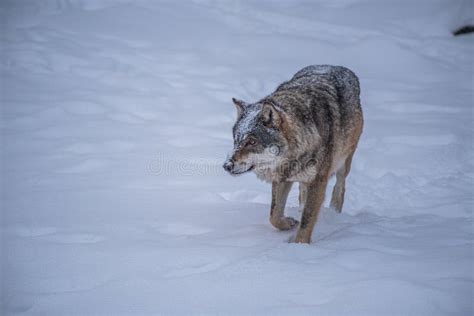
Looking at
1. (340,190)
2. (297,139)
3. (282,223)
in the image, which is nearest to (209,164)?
(340,190)

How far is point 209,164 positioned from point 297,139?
2393 millimetres

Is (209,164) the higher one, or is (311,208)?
(311,208)

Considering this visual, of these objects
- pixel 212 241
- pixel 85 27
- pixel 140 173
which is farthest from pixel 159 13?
pixel 212 241

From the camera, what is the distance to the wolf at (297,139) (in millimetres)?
3924

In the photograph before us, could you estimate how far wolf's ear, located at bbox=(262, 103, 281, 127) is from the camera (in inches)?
152

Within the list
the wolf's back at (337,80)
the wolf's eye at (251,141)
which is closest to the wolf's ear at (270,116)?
the wolf's eye at (251,141)

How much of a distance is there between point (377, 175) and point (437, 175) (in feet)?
2.74

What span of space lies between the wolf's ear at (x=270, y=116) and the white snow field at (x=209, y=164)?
1.09 m

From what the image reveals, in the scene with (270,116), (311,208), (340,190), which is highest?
(270,116)

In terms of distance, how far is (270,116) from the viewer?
12.8 ft

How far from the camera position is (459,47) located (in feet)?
39.2

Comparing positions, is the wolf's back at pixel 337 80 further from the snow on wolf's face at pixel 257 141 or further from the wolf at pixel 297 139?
the snow on wolf's face at pixel 257 141

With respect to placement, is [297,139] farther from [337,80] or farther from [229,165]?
[337,80]

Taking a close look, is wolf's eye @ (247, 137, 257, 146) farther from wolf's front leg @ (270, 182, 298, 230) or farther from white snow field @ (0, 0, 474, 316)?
white snow field @ (0, 0, 474, 316)
